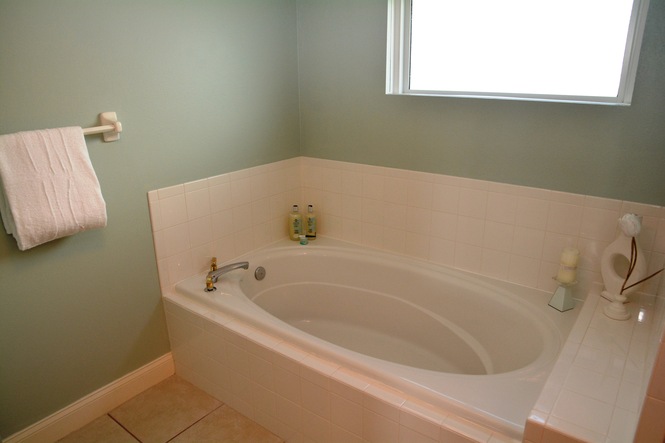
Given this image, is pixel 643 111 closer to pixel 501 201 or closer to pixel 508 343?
pixel 501 201

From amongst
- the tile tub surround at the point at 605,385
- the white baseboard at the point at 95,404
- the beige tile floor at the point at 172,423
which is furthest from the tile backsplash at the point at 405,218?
the beige tile floor at the point at 172,423

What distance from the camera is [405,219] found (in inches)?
102

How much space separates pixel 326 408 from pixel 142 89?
1.54 metres

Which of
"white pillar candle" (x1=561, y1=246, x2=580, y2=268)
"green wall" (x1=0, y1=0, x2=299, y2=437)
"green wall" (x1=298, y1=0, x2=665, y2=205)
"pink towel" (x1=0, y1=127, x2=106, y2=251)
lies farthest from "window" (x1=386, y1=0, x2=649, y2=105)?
"pink towel" (x1=0, y1=127, x2=106, y2=251)

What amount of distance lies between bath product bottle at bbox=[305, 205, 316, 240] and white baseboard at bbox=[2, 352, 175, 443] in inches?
41.5

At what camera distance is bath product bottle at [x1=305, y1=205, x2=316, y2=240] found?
2900 millimetres

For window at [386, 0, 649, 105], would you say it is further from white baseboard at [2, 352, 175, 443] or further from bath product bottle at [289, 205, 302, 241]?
white baseboard at [2, 352, 175, 443]

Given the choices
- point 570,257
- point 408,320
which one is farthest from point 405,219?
point 570,257

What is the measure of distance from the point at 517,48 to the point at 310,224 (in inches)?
58.5

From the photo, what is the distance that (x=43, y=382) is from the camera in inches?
76.1

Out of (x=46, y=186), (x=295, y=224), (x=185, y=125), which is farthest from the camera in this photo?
(x=295, y=224)

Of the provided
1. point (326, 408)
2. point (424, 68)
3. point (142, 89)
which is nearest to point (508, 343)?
point (326, 408)

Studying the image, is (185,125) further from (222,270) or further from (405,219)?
(405,219)

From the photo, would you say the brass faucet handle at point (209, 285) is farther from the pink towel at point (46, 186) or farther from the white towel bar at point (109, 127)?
the white towel bar at point (109, 127)
